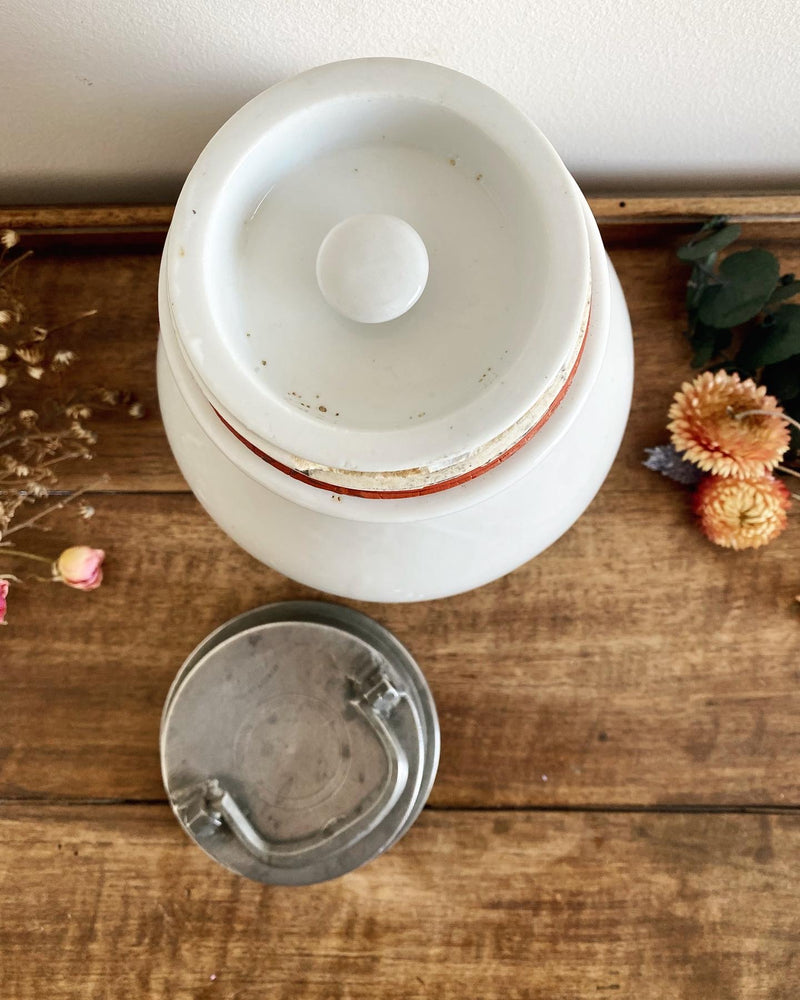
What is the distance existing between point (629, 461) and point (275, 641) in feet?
0.88

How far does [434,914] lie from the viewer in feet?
1.65

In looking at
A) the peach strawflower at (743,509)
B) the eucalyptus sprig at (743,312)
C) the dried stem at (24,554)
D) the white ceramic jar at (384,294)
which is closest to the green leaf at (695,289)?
the eucalyptus sprig at (743,312)

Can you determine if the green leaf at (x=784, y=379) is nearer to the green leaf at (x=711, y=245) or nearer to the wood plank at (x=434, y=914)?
the green leaf at (x=711, y=245)

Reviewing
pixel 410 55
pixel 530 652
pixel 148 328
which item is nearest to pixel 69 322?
pixel 148 328

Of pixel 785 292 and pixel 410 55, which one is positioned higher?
pixel 410 55

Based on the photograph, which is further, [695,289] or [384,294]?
[695,289]

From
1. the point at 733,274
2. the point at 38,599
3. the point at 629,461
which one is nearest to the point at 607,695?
the point at 629,461

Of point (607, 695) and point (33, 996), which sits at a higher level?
point (607, 695)

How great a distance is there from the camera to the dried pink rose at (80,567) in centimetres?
49

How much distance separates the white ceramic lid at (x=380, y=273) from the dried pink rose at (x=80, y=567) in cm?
25

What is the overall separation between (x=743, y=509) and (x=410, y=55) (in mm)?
332

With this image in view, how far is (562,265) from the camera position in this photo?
281mm

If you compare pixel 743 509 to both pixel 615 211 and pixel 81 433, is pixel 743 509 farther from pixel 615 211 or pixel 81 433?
pixel 81 433

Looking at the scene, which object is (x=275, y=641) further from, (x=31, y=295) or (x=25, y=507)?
(x=31, y=295)
